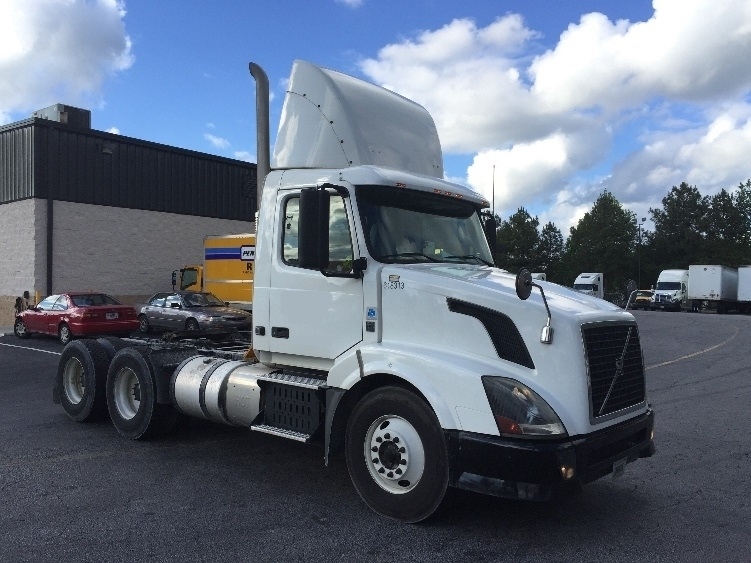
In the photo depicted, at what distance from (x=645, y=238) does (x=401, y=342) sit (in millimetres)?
86031

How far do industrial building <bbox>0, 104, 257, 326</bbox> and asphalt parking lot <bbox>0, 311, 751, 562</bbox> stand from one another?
1793cm

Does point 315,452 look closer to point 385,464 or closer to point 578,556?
point 385,464

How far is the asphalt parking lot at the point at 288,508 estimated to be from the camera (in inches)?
171

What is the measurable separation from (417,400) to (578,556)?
1448mm

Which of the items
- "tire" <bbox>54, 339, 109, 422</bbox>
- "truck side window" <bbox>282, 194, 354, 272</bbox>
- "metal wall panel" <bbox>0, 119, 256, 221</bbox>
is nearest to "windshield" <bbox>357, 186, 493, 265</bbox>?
"truck side window" <bbox>282, 194, 354, 272</bbox>

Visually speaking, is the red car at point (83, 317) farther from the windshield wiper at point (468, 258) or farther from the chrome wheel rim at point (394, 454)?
the chrome wheel rim at point (394, 454)

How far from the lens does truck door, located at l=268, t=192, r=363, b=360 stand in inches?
205

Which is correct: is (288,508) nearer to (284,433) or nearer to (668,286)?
(284,433)

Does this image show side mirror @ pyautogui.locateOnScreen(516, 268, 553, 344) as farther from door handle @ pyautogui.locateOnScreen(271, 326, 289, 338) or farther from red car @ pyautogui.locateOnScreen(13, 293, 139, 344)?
red car @ pyautogui.locateOnScreen(13, 293, 139, 344)

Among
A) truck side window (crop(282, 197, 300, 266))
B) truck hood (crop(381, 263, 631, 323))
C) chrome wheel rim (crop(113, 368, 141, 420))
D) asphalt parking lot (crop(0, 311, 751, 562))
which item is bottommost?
asphalt parking lot (crop(0, 311, 751, 562))

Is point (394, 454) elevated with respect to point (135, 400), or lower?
elevated

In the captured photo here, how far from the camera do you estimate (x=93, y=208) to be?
25.9m

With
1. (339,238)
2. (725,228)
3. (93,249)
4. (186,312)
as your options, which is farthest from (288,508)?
(725,228)

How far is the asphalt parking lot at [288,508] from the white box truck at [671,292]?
147 ft
